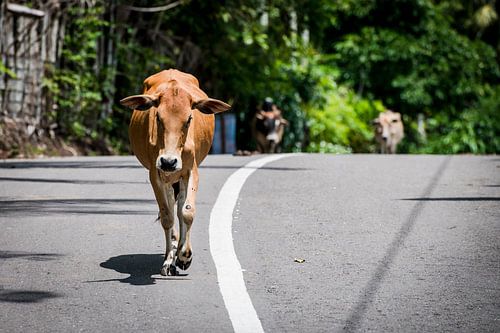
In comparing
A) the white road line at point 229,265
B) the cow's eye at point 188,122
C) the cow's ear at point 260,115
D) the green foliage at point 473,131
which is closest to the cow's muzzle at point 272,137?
the cow's ear at point 260,115

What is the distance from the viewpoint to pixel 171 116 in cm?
866

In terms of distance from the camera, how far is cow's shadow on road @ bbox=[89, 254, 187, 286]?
841 centimetres

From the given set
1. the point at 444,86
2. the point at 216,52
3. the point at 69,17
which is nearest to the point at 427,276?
the point at 69,17

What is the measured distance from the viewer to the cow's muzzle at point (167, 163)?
836 centimetres

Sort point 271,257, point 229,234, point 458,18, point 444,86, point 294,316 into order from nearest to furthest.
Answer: point 294,316 → point 271,257 → point 229,234 → point 444,86 → point 458,18

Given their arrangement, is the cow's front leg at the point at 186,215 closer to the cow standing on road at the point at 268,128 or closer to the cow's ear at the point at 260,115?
the cow standing on road at the point at 268,128

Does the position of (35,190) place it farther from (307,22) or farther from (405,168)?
(307,22)

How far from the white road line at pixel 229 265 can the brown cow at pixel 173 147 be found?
0.39 meters

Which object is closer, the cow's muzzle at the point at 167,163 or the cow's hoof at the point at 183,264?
the cow's muzzle at the point at 167,163

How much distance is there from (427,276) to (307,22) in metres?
26.5

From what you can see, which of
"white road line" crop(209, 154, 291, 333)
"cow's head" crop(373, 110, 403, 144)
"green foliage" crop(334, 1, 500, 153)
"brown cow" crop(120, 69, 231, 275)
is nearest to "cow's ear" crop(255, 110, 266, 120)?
"cow's head" crop(373, 110, 403, 144)

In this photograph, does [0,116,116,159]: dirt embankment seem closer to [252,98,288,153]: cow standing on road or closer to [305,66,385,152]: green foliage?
[252,98,288,153]: cow standing on road

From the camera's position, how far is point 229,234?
34.2 feet

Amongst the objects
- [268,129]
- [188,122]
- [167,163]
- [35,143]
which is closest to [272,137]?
[268,129]
